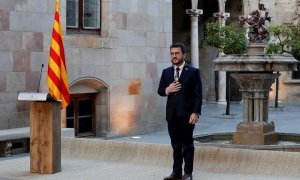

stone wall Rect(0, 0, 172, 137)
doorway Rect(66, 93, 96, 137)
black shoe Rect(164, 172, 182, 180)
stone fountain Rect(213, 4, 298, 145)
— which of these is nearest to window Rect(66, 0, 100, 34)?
A: stone wall Rect(0, 0, 172, 137)

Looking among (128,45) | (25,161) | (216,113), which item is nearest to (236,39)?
(216,113)

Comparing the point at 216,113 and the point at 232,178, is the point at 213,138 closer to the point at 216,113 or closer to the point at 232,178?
the point at 232,178

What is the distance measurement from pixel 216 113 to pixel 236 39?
12.3ft

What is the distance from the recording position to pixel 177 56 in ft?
24.5

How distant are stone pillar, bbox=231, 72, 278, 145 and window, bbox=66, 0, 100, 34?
194 inches

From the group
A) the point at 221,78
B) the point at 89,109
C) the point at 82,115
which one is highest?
the point at 221,78

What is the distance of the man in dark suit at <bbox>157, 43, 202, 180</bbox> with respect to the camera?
7477mm

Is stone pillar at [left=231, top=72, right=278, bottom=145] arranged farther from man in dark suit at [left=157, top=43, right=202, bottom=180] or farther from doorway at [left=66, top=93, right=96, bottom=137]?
doorway at [left=66, top=93, right=96, bottom=137]

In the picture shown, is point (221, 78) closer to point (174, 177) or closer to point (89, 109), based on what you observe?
point (89, 109)

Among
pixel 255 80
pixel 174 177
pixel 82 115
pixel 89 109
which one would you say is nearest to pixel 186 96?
pixel 174 177

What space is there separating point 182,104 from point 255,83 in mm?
5168

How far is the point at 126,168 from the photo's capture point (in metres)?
8.89

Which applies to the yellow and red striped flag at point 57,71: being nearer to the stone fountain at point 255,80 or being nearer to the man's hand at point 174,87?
the man's hand at point 174,87

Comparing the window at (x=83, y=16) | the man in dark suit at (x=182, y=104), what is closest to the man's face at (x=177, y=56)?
the man in dark suit at (x=182, y=104)
